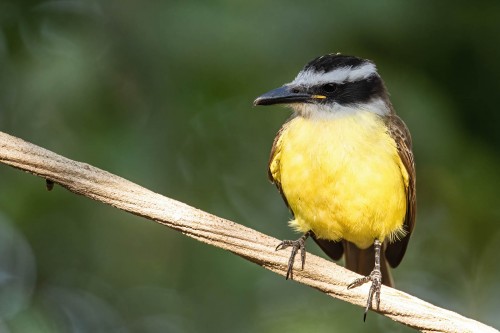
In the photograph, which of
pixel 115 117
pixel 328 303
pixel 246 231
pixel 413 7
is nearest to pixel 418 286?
pixel 328 303

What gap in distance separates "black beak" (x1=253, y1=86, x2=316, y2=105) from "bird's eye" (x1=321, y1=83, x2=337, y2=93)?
0.07 meters

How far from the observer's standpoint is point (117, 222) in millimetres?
5125

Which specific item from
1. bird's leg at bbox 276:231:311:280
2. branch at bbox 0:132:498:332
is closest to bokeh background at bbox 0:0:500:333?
bird's leg at bbox 276:231:311:280

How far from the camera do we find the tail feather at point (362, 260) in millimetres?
4832

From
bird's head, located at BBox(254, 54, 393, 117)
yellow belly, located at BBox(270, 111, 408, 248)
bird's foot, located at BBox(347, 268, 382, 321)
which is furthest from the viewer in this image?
bird's head, located at BBox(254, 54, 393, 117)

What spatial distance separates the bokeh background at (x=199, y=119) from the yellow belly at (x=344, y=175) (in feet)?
2.04

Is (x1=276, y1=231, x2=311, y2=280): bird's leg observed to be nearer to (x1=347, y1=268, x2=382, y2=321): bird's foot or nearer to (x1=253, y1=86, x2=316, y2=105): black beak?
(x1=347, y1=268, x2=382, y2=321): bird's foot

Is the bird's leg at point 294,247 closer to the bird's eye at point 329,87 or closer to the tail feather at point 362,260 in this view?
the tail feather at point 362,260

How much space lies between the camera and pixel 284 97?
4.29 m

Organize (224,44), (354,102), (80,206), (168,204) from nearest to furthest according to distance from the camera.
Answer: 1. (168,204)
2. (354,102)
3. (224,44)
4. (80,206)

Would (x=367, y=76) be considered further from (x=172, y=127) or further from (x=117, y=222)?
(x=117, y=222)

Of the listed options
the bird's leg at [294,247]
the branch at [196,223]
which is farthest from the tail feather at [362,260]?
the branch at [196,223]

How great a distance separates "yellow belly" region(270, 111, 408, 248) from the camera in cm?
415

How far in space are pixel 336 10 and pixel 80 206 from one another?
1.67m
